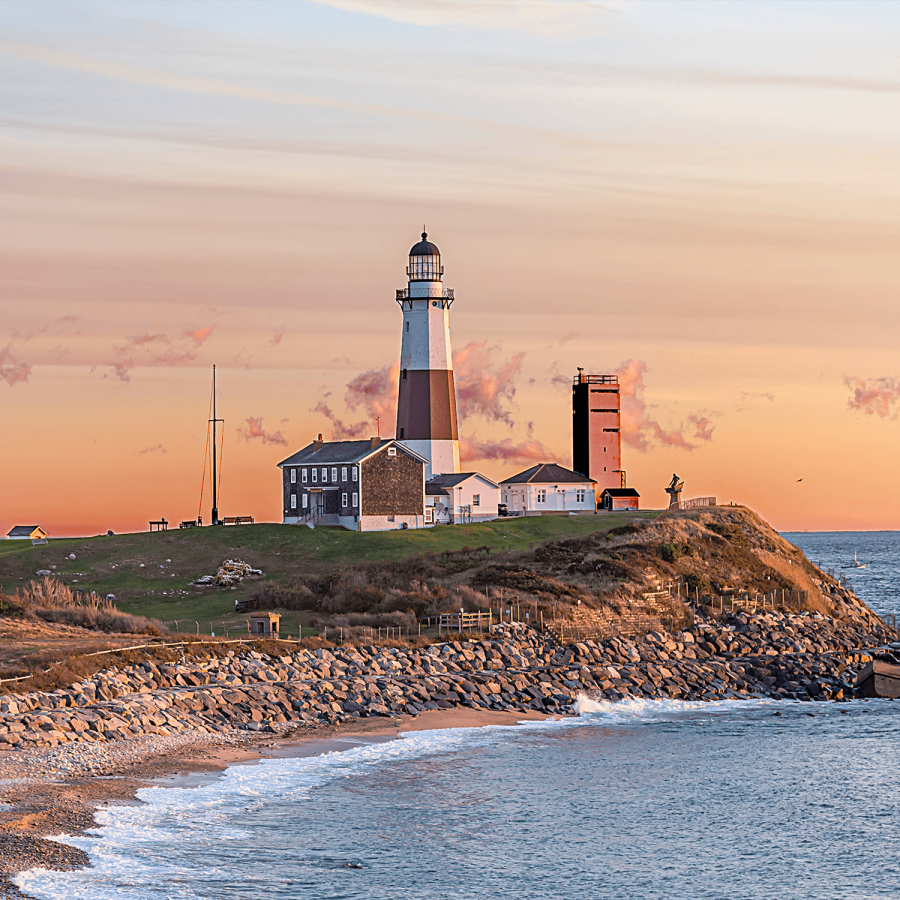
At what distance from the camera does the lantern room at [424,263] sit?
79.8m

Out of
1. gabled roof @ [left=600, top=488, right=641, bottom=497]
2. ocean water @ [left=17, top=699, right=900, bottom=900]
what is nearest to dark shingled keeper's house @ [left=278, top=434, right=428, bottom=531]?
gabled roof @ [left=600, top=488, right=641, bottom=497]

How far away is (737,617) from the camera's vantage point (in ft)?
173

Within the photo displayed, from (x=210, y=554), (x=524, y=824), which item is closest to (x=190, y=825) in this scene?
(x=524, y=824)

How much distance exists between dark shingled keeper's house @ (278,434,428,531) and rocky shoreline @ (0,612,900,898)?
87.7 ft

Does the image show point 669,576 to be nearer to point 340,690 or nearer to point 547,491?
point 340,690

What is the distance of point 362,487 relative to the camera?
241ft

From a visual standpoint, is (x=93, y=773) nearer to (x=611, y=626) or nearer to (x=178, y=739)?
(x=178, y=739)

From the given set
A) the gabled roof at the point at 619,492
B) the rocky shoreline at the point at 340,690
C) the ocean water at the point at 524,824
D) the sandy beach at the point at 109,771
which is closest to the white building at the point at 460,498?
the gabled roof at the point at 619,492

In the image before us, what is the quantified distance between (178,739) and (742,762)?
1403 centimetres

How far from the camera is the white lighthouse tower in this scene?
7906 centimetres

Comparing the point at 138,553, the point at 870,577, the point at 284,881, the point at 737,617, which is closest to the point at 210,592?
the point at 138,553

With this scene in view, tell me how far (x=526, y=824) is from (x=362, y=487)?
50.0 metres

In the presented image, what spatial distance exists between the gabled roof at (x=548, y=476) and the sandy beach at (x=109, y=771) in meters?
52.3

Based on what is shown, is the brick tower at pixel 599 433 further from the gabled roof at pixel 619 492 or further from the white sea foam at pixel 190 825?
the white sea foam at pixel 190 825
